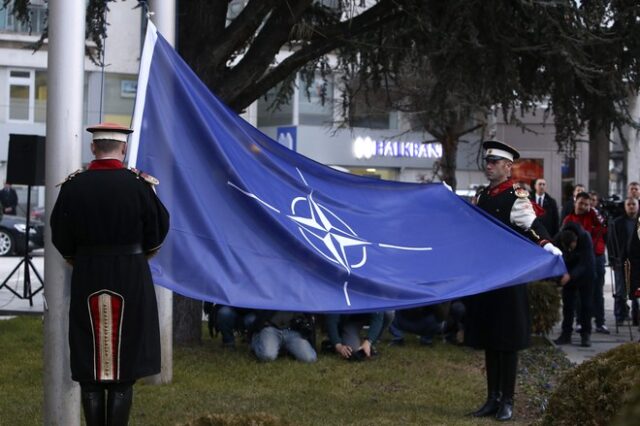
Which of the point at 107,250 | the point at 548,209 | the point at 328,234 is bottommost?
the point at 107,250

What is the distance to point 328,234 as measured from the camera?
7.23 metres

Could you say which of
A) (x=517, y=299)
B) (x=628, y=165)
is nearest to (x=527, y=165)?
(x=628, y=165)

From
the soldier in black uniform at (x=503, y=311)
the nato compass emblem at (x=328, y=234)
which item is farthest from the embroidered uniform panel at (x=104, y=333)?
the soldier in black uniform at (x=503, y=311)

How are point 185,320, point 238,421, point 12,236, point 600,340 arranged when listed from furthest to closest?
1. point 12,236
2. point 600,340
3. point 185,320
4. point 238,421

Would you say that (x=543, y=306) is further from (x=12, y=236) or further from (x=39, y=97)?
(x=39, y=97)

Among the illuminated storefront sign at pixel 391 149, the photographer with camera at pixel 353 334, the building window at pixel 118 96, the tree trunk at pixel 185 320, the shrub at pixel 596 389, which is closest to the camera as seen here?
the shrub at pixel 596 389

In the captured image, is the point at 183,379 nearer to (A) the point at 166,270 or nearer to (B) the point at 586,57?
(A) the point at 166,270

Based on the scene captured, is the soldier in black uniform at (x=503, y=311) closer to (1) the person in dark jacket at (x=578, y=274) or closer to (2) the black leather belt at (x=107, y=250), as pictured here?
(2) the black leather belt at (x=107, y=250)

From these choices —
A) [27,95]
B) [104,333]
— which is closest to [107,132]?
[104,333]

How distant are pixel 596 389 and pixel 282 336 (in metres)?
5.69

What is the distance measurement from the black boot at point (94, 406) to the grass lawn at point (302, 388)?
45.8 inches

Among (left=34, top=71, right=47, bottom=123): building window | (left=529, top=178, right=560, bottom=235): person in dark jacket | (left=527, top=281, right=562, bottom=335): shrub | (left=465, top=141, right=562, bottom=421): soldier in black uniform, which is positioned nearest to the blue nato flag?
(left=465, top=141, right=562, bottom=421): soldier in black uniform

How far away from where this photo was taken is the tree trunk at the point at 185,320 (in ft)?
37.2

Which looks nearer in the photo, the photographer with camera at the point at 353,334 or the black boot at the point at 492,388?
the black boot at the point at 492,388
